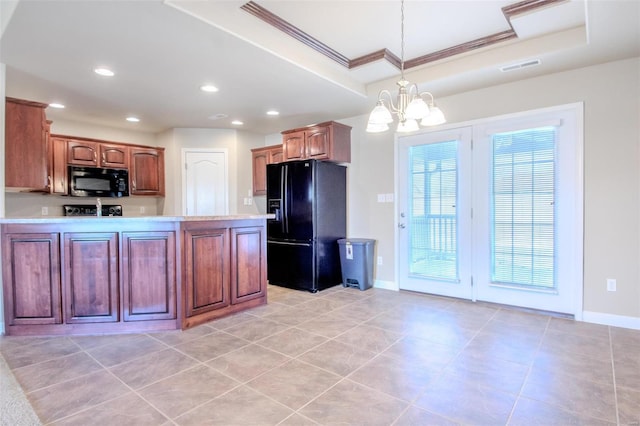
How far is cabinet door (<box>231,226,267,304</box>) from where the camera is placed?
11.6ft

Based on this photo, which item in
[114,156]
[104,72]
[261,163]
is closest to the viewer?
[104,72]

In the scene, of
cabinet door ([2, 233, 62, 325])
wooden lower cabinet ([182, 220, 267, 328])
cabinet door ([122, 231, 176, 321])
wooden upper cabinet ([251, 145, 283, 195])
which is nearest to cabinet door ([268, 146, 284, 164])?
wooden upper cabinet ([251, 145, 283, 195])

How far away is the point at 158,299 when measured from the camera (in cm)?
304

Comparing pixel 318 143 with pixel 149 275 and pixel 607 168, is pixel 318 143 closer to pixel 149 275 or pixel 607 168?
pixel 149 275

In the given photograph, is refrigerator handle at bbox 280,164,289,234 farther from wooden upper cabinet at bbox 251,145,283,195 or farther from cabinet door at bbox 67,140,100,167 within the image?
cabinet door at bbox 67,140,100,167

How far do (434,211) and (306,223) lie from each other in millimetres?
1628

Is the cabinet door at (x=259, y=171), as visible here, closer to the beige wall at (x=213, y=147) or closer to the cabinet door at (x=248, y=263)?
the beige wall at (x=213, y=147)

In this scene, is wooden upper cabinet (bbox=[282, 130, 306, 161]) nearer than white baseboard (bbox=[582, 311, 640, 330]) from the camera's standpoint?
No

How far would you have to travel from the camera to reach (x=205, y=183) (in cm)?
568

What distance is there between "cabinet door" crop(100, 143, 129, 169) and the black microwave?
10 centimetres

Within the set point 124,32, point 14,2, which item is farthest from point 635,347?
point 14,2

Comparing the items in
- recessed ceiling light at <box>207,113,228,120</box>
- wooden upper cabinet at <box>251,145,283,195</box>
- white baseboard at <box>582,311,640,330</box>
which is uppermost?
recessed ceiling light at <box>207,113,228,120</box>

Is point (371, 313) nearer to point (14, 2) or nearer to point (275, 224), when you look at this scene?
point (275, 224)

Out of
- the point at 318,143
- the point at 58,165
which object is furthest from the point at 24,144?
the point at 318,143
